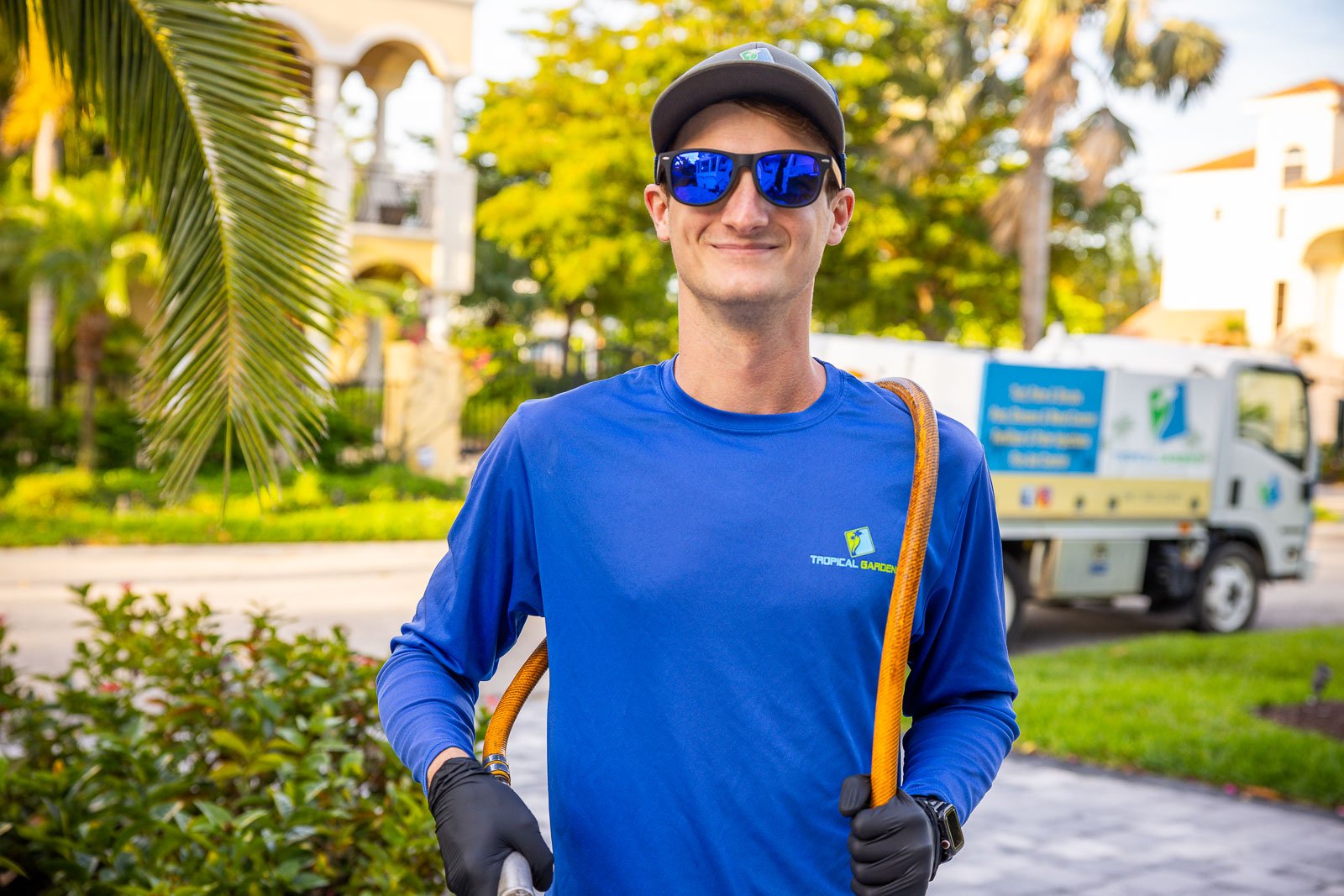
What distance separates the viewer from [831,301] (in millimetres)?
24469

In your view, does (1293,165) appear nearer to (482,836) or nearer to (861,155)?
(482,836)

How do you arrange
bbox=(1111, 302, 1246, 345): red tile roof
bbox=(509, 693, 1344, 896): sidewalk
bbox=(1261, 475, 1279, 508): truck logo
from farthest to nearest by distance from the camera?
bbox=(1261, 475, 1279, 508): truck logo < bbox=(1111, 302, 1246, 345): red tile roof < bbox=(509, 693, 1344, 896): sidewalk

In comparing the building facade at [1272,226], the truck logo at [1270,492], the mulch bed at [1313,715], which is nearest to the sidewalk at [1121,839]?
the mulch bed at [1313,715]

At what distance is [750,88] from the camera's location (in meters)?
1.80

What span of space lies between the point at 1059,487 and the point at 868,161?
14.7 m

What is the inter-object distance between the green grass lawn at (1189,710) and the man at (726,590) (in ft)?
18.3

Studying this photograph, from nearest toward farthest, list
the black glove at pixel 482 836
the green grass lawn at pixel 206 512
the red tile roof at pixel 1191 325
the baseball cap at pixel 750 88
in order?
the black glove at pixel 482 836 < the baseball cap at pixel 750 88 < the red tile roof at pixel 1191 325 < the green grass lawn at pixel 206 512

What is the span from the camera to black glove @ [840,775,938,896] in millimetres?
1570

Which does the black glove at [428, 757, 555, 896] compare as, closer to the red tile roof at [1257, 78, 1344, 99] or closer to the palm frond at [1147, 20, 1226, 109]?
the red tile roof at [1257, 78, 1344, 99]

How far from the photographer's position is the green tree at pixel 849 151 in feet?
70.2

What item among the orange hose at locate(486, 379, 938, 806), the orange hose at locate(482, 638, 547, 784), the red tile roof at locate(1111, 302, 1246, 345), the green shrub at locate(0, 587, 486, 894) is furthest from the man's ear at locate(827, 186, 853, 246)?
the red tile roof at locate(1111, 302, 1246, 345)

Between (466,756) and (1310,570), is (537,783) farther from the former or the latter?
(1310,570)

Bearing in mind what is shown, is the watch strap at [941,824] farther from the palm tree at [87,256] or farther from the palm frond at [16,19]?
the palm tree at [87,256]

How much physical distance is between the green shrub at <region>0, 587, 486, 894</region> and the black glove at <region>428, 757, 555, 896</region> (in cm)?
161
